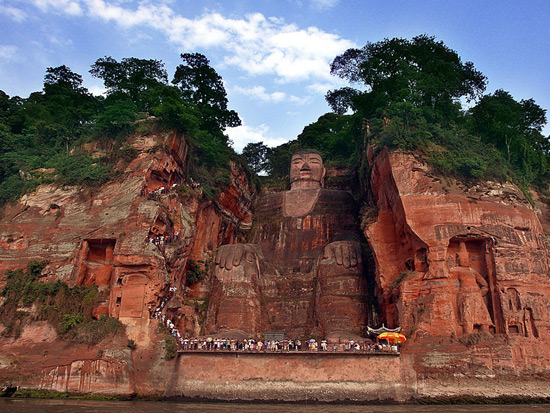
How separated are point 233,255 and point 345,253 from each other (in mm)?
6743

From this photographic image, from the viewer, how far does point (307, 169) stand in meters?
39.4

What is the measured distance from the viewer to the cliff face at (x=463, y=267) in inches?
856

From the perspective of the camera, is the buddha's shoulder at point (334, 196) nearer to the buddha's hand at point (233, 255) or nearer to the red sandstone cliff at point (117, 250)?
the buddha's hand at point (233, 255)

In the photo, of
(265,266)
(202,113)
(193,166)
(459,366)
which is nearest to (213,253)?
(265,266)

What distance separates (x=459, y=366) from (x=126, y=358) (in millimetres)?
14414

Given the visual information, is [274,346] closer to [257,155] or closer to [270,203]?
[270,203]

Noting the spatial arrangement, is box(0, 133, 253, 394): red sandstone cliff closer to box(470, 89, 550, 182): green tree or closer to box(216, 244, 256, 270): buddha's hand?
box(216, 244, 256, 270): buddha's hand

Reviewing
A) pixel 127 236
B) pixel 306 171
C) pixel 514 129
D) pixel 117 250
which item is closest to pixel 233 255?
pixel 127 236

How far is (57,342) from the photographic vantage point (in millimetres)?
22453

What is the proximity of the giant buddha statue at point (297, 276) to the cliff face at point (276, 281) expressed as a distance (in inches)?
4.8

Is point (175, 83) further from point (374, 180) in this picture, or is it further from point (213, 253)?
point (374, 180)

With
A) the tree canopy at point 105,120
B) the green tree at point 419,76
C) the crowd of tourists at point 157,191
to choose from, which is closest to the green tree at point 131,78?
the tree canopy at point 105,120

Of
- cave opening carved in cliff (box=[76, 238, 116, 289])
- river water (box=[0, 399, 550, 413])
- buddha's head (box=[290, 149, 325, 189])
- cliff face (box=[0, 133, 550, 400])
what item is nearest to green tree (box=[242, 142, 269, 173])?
buddha's head (box=[290, 149, 325, 189])

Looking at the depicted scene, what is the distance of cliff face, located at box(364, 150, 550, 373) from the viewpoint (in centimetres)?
2173
